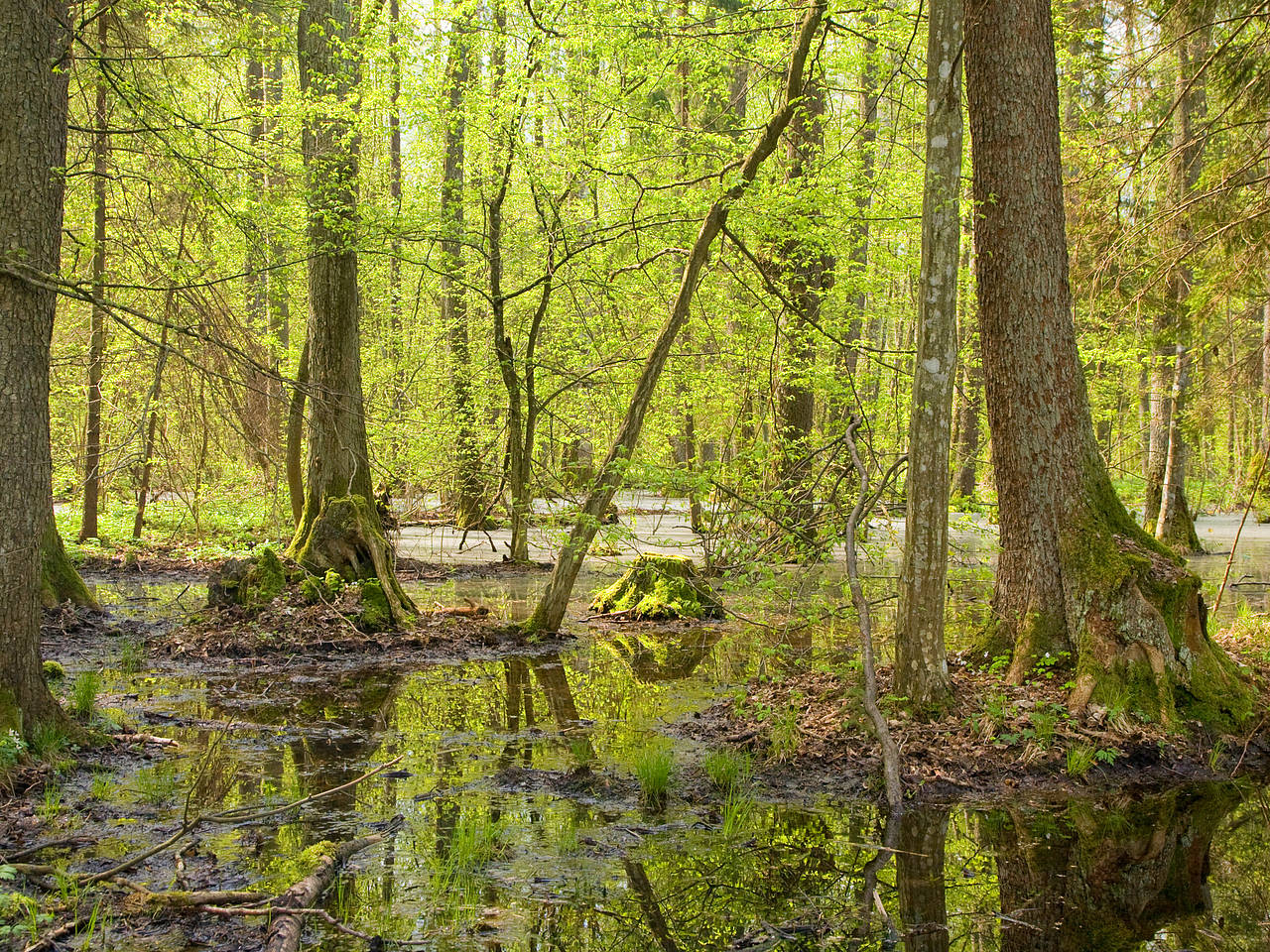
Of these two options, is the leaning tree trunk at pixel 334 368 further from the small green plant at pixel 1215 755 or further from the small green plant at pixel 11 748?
the small green plant at pixel 1215 755

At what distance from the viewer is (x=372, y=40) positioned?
10.6 meters

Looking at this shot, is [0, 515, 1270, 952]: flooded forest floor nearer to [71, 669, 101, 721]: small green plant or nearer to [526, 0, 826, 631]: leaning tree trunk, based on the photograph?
[71, 669, 101, 721]: small green plant

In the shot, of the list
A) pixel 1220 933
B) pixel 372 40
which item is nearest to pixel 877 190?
pixel 372 40

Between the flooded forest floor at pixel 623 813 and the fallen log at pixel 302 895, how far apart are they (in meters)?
0.06

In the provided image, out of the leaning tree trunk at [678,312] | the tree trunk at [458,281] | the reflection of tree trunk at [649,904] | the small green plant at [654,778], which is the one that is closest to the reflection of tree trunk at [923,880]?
the reflection of tree trunk at [649,904]

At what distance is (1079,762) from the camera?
5.94 metres

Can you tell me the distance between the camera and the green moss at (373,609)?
10.2 metres

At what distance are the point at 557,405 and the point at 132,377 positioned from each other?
6.91 meters

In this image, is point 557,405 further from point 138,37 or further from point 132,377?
point 138,37

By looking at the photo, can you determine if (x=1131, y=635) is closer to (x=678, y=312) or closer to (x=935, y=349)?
(x=935, y=349)

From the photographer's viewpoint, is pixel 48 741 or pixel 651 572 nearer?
pixel 48 741

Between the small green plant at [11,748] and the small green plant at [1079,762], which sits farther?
the small green plant at [1079,762]

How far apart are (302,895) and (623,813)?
206 cm

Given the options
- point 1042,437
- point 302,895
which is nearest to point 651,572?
point 1042,437
